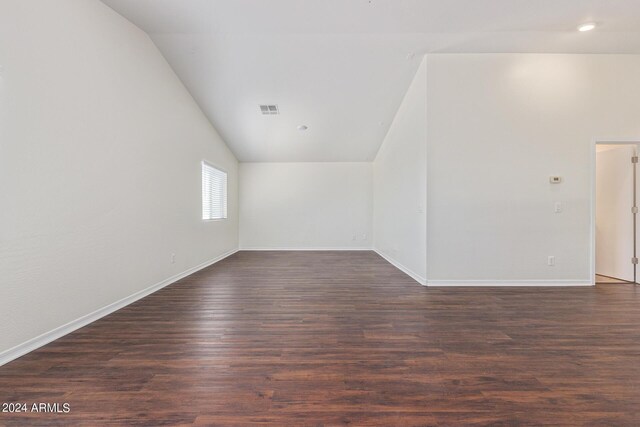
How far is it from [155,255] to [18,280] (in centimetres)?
166

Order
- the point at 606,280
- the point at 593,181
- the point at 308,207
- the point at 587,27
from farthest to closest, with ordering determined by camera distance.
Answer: the point at 308,207 → the point at 606,280 → the point at 593,181 → the point at 587,27

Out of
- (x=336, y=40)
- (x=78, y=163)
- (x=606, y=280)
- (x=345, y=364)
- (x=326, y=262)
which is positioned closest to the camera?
(x=345, y=364)

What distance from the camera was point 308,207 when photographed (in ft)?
25.5

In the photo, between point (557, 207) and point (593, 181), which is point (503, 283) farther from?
point (593, 181)

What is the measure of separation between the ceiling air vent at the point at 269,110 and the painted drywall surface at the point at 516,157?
2.70 m

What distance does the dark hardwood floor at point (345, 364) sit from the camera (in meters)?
1.41

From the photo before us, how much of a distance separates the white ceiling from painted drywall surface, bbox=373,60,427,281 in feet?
1.37

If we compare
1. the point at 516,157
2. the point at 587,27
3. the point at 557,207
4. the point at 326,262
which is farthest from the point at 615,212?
the point at 326,262

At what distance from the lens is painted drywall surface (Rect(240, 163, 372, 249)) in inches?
305

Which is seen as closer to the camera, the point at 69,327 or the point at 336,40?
the point at 69,327

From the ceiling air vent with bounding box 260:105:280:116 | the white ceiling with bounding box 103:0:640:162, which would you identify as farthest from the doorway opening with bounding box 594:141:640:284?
the ceiling air vent with bounding box 260:105:280:116

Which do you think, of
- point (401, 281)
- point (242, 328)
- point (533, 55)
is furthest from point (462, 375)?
point (533, 55)

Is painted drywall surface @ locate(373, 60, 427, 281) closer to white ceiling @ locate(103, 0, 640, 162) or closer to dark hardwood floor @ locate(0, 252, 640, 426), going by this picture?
white ceiling @ locate(103, 0, 640, 162)

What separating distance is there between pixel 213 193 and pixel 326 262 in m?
2.83
